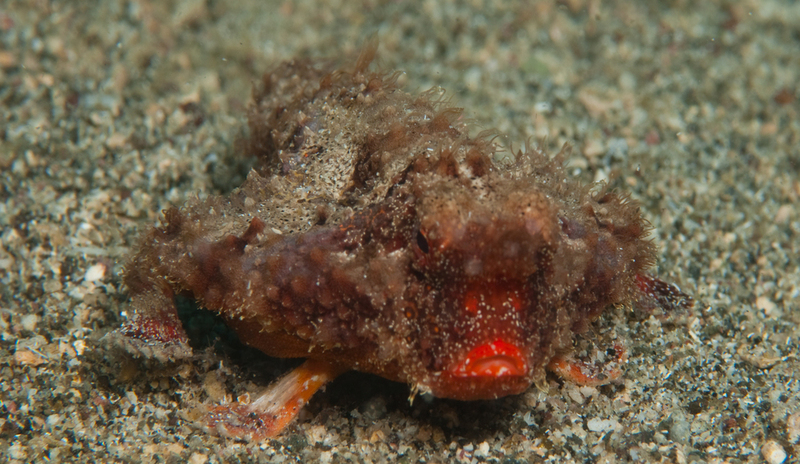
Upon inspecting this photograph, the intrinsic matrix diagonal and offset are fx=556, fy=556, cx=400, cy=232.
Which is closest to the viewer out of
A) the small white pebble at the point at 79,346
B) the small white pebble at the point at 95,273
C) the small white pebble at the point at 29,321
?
the small white pebble at the point at 79,346

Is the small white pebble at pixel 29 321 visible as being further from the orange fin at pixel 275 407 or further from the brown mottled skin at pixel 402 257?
the orange fin at pixel 275 407

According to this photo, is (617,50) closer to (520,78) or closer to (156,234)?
(520,78)

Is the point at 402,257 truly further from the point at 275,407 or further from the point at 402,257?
the point at 275,407

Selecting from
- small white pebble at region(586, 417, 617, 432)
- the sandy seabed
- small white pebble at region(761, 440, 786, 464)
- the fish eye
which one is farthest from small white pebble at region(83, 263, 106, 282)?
small white pebble at region(761, 440, 786, 464)

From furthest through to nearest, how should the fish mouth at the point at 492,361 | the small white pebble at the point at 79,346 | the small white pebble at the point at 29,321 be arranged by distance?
1. the small white pebble at the point at 29,321
2. the small white pebble at the point at 79,346
3. the fish mouth at the point at 492,361

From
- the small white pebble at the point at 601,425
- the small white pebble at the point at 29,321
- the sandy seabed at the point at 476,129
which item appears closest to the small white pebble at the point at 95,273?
the sandy seabed at the point at 476,129

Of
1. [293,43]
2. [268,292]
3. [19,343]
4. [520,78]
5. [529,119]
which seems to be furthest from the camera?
[293,43]

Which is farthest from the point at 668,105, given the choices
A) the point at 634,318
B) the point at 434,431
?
the point at 434,431
